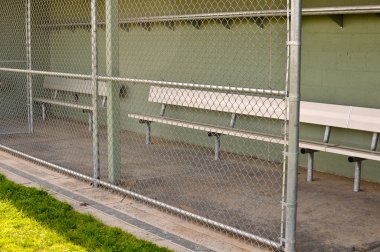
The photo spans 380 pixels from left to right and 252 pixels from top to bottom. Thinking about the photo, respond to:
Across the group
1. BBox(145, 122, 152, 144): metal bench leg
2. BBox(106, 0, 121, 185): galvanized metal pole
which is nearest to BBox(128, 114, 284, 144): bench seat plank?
BBox(145, 122, 152, 144): metal bench leg

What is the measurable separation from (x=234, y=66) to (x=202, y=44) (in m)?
0.80

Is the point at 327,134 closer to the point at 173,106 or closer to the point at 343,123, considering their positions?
the point at 343,123

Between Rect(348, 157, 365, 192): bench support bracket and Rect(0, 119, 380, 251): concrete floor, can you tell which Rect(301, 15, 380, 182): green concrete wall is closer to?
Rect(0, 119, 380, 251): concrete floor

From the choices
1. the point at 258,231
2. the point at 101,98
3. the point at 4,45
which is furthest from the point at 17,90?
the point at 258,231

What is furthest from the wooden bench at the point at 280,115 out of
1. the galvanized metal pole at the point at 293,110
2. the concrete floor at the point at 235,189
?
the galvanized metal pole at the point at 293,110

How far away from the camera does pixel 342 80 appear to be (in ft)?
23.8

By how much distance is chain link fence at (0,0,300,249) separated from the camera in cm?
614

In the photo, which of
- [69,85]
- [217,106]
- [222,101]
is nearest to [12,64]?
[69,85]

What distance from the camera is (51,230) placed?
4.89 m

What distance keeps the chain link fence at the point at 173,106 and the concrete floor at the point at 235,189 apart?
26mm

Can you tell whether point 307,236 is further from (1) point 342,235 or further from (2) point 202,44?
(2) point 202,44

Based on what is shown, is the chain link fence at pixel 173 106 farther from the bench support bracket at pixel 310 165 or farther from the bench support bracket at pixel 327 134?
the bench support bracket at pixel 327 134

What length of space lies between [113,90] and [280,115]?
2.19m

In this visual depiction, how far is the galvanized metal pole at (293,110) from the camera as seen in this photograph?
3.79 meters
